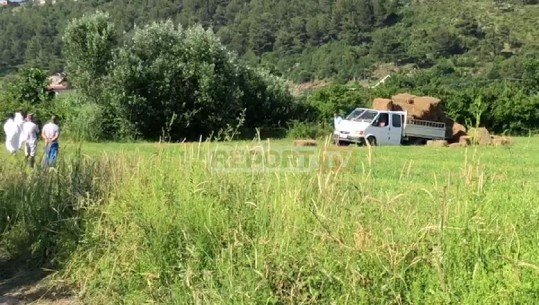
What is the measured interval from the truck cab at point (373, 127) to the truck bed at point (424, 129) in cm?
54

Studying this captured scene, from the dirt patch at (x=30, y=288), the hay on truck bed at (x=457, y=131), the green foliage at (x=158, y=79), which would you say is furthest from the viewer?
the hay on truck bed at (x=457, y=131)

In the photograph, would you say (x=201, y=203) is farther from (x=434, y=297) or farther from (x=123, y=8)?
(x=123, y=8)

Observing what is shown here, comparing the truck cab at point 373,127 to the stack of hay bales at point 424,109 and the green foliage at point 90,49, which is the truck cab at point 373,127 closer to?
the stack of hay bales at point 424,109

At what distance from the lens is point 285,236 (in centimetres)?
453

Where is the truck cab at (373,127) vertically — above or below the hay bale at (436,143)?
Result: above

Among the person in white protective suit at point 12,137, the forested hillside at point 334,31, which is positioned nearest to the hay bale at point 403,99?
the person in white protective suit at point 12,137

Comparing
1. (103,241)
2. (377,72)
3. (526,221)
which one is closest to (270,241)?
(526,221)

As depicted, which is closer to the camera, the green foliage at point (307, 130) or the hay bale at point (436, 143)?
the hay bale at point (436, 143)

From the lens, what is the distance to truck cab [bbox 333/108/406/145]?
2661cm

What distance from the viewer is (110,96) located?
29.4m

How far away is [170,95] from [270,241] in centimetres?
2610

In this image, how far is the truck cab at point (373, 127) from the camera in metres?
26.6

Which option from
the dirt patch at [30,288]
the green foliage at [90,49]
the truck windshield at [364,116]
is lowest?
the dirt patch at [30,288]

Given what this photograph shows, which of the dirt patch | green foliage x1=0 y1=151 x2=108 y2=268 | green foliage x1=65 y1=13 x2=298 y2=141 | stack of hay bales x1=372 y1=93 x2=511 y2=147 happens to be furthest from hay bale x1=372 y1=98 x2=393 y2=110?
the dirt patch
